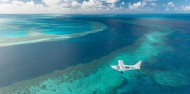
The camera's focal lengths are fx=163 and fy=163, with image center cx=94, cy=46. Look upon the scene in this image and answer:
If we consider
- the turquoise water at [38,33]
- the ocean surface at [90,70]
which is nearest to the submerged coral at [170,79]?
the ocean surface at [90,70]

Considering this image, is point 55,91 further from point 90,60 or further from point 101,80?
point 90,60

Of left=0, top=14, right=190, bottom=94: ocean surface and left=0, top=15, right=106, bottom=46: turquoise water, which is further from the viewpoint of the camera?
left=0, top=15, right=106, bottom=46: turquoise water

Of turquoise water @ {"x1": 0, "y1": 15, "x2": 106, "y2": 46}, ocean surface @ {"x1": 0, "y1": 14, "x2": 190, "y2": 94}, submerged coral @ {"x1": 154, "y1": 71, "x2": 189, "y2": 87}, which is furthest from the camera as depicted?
turquoise water @ {"x1": 0, "y1": 15, "x2": 106, "y2": 46}

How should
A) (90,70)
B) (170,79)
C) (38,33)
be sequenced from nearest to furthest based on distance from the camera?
(170,79)
(90,70)
(38,33)

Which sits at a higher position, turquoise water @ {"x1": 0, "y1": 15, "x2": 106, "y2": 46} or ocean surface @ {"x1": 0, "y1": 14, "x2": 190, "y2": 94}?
turquoise water @ {"x1": 0, "y1": 15, "x2": 106, "y2": 46}

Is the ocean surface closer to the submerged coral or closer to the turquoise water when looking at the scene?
the submerged coral

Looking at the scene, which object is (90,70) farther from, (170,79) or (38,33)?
(38,33)

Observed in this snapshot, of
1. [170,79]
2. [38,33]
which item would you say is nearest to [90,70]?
[170,79]

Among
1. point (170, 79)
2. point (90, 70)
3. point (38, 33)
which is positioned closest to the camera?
point (170, 79)

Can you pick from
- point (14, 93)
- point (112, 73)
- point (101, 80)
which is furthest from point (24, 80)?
point (112, 73)

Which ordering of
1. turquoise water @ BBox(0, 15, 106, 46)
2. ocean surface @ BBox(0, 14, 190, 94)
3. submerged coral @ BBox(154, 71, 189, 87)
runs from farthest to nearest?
turquoise water @ BBox(0, 15, 106, 46) → submerged coral @ BBox(154, 71, 189, 87) → ocean surface @ BBox(0, 14, 190, 94)

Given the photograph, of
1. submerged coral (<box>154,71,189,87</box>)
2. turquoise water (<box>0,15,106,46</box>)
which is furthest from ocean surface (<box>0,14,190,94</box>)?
turquoise water (<box>0,15,106,46</box>)

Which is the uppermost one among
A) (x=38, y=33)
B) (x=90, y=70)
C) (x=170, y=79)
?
(x=38, y=33)
